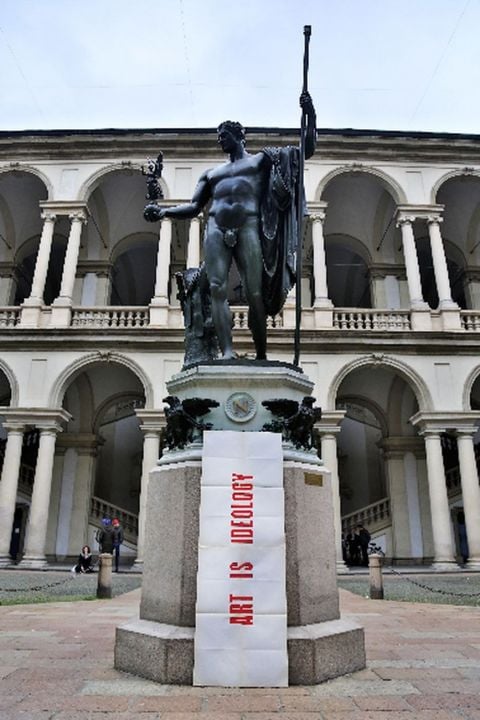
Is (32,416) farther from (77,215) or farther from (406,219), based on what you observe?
(406,219)

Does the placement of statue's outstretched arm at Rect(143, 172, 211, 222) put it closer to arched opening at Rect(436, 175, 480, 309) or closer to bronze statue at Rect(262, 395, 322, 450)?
bronze statue at Rect(262, 395, 322, 450)

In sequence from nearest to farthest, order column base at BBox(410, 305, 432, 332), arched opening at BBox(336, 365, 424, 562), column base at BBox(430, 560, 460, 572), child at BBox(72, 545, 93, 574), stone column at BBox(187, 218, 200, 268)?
child at BBox(72, 545, 93, 574) < column base at BBox(430, 560, 460, 572) < column base at BBox(410, 305, 432, 332) < stone column at BBox(187, 218, 200, 268) < arched opening at BBox(336, 365, 424, 562)

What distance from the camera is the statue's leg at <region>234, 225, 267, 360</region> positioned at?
164 inches

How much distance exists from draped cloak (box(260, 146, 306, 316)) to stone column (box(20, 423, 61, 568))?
13.0 m

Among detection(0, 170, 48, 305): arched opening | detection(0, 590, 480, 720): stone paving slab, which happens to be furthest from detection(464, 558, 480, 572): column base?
detection(0, 170, 48, 305): arched opening

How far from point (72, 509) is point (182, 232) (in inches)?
419

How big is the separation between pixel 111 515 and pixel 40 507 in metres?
3.86

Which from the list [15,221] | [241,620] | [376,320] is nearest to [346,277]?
[376,320]

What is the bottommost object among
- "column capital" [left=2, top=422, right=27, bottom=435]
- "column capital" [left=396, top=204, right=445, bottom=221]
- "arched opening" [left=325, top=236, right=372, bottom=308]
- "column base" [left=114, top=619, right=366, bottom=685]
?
"column base" [left=114, top=619, right=366, bottom=685]

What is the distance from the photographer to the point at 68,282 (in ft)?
57.3

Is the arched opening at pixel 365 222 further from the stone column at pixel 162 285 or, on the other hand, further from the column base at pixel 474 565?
the column base at pixel 474 565

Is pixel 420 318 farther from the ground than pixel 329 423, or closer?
farther from the ground

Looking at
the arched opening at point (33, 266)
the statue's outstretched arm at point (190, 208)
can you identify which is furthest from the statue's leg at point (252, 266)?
the arched opening at point (33, 266)

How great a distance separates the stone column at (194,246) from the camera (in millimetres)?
17672
